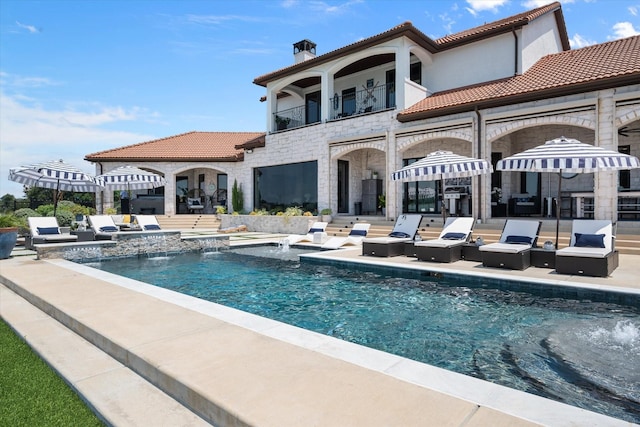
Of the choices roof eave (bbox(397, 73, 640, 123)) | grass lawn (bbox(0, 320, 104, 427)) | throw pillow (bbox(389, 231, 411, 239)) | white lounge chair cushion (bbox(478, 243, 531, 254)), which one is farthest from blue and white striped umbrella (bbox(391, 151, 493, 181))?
grass lawn (bbox(0, 320, 104, 427))

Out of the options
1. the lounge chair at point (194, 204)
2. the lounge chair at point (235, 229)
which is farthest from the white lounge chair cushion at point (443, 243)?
the lounge chair at point (194, 204)

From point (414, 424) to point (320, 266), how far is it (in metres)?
7.64

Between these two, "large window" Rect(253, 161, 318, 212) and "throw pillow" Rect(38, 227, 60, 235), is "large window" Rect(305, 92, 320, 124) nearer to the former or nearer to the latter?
"large window" Rect(253, 161, 318, 212)

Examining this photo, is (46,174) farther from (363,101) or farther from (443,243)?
(363,101)

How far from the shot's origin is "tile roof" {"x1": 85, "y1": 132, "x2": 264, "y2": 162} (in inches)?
970

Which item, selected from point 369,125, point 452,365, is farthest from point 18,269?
point 369,125

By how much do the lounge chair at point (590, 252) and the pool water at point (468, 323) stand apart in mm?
1494

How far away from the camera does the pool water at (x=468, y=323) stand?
3.57 meters

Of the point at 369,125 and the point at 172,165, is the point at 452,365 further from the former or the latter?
the point at 172,165

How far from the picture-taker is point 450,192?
1691 cm

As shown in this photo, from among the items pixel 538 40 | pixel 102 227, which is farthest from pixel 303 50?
pixel 102 227

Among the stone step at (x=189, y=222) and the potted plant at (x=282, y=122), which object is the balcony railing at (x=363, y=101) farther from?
the stone step at (x=189, y=222)

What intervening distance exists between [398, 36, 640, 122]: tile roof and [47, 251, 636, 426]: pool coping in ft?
40.2

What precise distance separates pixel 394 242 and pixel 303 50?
17703mm
